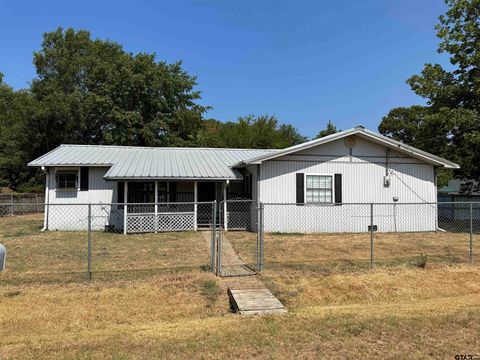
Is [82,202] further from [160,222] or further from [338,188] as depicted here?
[338,188]

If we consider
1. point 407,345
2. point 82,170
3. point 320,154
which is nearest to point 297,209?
point 320,154

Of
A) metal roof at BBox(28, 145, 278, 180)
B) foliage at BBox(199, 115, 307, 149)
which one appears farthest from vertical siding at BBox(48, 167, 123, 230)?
foliage at BBox(199, 115, 307, 149)

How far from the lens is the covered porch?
1483 cm

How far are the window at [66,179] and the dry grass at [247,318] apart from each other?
843cm

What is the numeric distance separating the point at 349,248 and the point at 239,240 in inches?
144

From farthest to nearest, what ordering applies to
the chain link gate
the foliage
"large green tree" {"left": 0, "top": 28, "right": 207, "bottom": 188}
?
1. the foliage
2. "large green tree" {"left": 0, "top": 28, "right": 207, "bottom": 188}
3. the chain link gate

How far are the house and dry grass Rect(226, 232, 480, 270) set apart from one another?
1.30 metres

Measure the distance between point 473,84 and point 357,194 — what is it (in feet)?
25.2

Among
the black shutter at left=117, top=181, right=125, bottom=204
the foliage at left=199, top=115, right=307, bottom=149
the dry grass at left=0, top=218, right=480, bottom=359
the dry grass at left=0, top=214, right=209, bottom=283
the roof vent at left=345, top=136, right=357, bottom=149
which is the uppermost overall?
the foliage at left=199, top=115, right=307, bottom=149

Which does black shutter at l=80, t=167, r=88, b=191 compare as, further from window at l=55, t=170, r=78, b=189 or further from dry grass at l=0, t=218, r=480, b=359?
dry grass at l=0, t=218, r=480, b=359

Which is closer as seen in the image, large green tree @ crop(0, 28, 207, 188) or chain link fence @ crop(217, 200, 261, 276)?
chain link fence @ crop(217, 200, 261, 276)

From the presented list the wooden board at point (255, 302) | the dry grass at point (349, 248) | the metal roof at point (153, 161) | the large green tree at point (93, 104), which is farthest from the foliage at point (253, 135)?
the wooden board at point (255, 302)

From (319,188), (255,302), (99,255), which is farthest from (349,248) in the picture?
(99,255)

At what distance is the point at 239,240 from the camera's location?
12.9 meters
